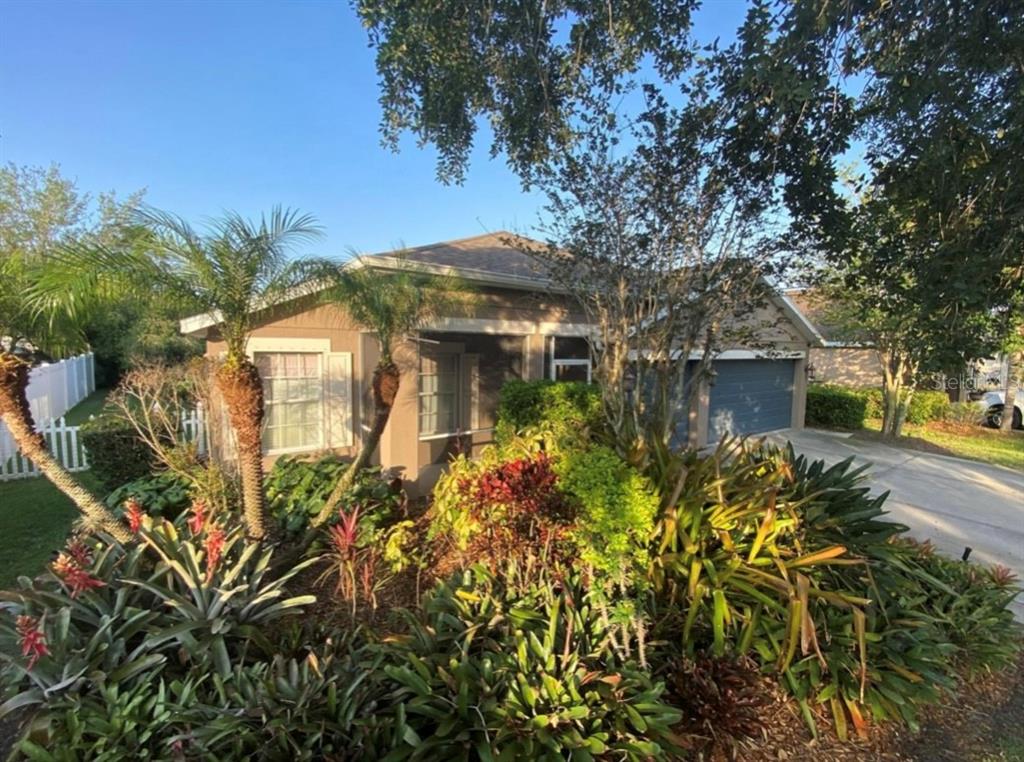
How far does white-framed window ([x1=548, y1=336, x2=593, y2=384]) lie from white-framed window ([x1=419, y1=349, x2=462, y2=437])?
2017 mm

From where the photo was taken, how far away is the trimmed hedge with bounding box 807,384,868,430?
16234 millimetres

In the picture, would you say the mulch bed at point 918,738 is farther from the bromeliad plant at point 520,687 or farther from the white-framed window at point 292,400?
the white-framed window at point 292,400

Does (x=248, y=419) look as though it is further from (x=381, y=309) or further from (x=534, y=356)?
(x=534, y=356)

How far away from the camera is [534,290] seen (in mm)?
8734

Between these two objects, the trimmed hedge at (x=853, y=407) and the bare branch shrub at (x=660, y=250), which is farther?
the trimmed hedge at (x=853, y=407)

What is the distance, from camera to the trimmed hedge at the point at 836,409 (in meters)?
16.2

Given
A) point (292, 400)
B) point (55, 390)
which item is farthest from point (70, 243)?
point (55, 390)

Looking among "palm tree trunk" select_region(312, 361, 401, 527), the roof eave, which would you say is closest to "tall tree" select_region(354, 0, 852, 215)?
the roof eave

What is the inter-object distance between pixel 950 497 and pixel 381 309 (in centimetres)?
1006

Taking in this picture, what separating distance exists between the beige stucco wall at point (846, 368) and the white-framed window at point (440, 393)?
18.8 m

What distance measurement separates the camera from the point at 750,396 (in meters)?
14.4

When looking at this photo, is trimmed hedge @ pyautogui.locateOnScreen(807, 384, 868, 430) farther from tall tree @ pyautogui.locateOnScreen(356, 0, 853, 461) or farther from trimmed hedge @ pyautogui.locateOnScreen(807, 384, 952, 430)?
tall tree @ pyautogui.locateOnScreen(356, 0, 853, 461)

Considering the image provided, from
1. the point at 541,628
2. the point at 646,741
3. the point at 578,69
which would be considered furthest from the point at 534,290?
the point at 646,741

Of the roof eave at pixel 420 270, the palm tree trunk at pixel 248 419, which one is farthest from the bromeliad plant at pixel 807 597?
the roof eave at pixel 420 270
